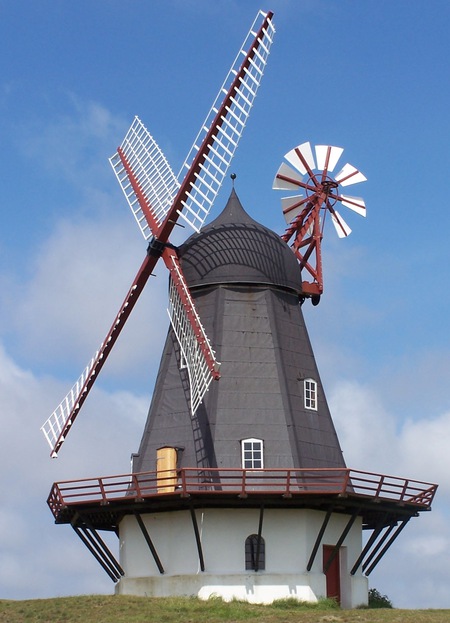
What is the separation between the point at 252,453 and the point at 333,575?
12.8ft

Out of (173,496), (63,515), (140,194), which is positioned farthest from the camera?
(140,194)

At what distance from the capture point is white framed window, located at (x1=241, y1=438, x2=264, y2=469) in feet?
103

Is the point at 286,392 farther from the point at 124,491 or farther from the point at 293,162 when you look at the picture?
the point at 293,162

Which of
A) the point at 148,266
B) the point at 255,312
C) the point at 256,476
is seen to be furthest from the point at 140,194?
the point at 256,476

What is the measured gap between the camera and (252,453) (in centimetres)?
3150

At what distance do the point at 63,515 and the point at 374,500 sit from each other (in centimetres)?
819

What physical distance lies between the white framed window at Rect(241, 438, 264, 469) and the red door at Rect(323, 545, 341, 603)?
2.79 m

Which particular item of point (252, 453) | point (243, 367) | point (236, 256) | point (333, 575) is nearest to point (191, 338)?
point (243, 367)

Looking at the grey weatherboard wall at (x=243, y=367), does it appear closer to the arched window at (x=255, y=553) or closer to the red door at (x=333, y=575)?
the arched window at (x=255, y=553)

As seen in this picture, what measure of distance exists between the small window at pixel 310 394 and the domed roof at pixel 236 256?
9.34 ft

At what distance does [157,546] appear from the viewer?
31453mm

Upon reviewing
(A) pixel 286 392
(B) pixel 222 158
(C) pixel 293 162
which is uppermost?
(C) pixel 293 162

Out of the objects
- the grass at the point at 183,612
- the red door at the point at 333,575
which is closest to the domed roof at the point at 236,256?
the red door at the point at 333,575

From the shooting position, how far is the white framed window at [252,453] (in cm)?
3139
